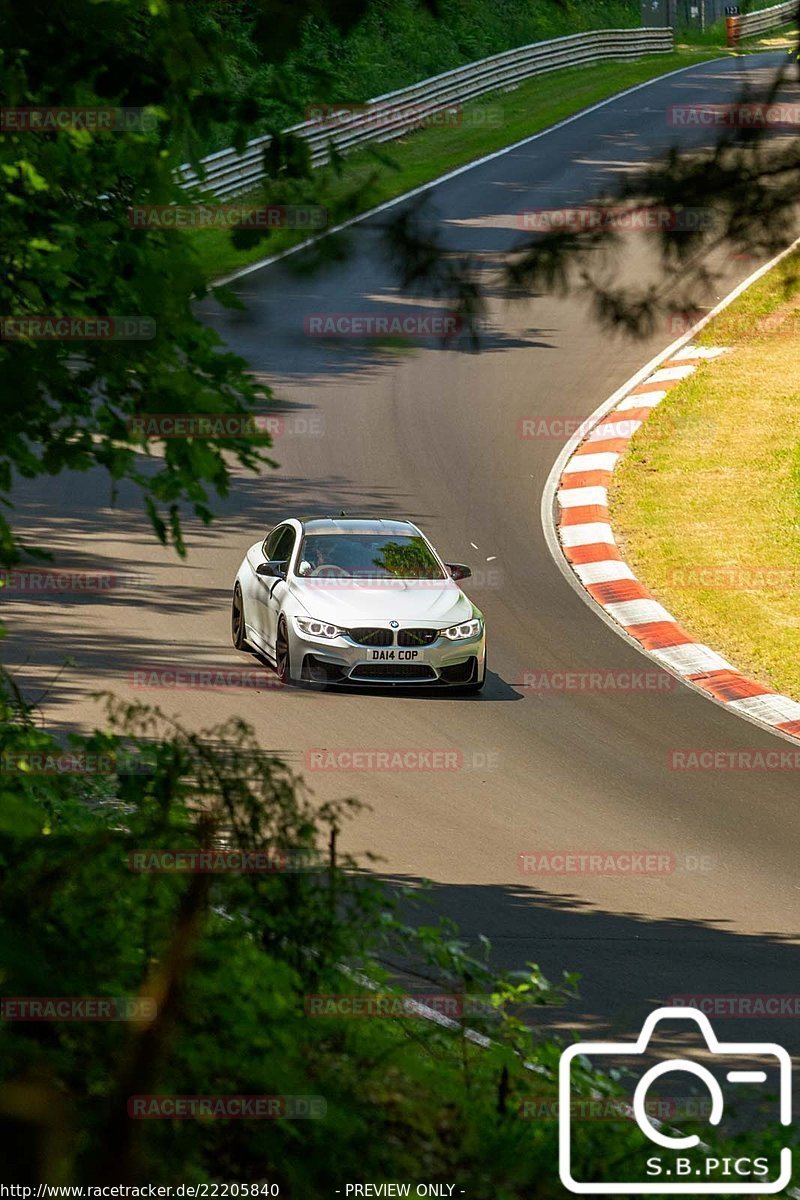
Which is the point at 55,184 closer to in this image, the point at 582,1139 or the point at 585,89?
the point at 582,1139

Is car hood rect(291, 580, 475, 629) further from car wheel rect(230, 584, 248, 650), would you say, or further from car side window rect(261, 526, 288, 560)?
car side window rect(261, 526, 288, 560)

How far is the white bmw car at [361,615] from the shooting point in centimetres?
1436

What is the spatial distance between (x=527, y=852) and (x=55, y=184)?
6.07m

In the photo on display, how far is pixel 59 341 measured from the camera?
554cm

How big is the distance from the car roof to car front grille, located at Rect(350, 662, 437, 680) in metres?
1.83
